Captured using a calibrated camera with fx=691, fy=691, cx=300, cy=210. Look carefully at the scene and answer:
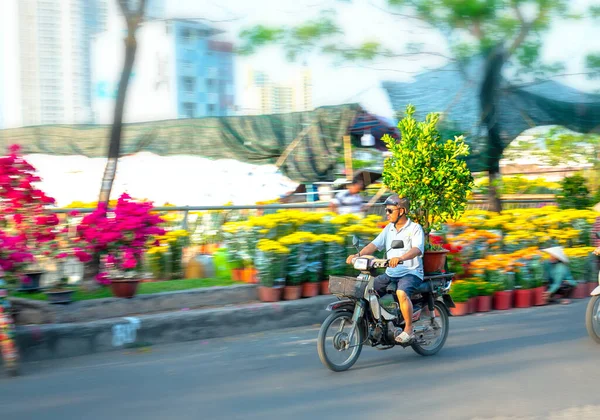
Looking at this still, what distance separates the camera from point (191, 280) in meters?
9.68

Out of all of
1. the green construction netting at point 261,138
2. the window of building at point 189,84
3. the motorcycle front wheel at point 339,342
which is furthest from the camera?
the window of building at point 189,84

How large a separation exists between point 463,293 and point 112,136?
17.7ft

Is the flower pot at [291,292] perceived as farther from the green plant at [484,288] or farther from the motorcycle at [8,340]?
the motorcycle at [8,340]

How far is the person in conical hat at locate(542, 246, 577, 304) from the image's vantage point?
36.4 ft

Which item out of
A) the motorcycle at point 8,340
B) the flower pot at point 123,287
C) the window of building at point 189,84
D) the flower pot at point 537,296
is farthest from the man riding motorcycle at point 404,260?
the window of building at point 189,84

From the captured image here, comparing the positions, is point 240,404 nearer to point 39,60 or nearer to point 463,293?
point 463,293

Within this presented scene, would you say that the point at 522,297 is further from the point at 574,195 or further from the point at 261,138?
the point at 261,138

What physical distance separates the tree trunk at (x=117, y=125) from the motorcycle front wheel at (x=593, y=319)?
6.04 meters

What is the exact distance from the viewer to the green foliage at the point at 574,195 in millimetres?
16016

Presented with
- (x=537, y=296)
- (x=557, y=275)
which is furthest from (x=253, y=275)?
(x=557, y=275)

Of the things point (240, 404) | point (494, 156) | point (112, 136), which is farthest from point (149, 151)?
point (240, 404)

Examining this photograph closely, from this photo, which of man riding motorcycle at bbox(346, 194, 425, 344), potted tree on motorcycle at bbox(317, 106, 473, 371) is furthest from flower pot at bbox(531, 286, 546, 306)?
man riding motorcycle at bbox(346, 194, 425, 344)

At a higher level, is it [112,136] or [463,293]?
[112,136]

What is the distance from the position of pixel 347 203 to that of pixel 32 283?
5.28 meters
